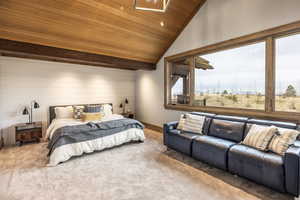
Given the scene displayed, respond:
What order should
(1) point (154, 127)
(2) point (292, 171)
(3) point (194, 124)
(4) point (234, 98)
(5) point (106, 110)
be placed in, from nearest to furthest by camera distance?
(2) point (292, 171) → (3) point (194, 124) → (4) point (234, 98) → (5) point (106, 110) → (1) point (154, 127)

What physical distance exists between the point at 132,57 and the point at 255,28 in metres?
3.24

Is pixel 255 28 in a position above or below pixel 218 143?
above

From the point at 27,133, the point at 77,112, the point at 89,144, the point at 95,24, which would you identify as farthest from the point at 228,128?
the point at 27,133

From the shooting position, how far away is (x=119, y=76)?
6.07m

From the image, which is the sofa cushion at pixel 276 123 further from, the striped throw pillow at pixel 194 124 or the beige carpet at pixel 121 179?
the beige carpet at pixel 121 179

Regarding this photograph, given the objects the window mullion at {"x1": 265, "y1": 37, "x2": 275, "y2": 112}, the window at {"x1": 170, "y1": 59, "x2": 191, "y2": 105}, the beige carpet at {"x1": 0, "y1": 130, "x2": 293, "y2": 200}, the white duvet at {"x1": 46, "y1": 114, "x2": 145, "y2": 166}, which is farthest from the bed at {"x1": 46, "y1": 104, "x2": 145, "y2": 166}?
the window mullion at {"x1": 265, "y1": 37, "x2": 275, "y2": 112}

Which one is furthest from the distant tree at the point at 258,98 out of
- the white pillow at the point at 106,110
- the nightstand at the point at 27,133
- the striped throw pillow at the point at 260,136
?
the nightstand at the point at 27,133

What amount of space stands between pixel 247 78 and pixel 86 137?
12.2 ft

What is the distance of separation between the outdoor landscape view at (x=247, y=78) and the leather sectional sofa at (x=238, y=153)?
0.59 metres

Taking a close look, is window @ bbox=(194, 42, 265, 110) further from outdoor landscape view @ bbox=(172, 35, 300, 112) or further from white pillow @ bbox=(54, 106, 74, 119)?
white pillow @ bbox=(54, 106, 74, 119)

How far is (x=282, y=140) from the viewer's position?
221 cm

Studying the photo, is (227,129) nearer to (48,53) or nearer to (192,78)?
(192,78)

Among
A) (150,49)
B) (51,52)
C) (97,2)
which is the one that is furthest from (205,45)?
(51,52)

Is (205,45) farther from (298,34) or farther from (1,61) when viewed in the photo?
(1,61)
